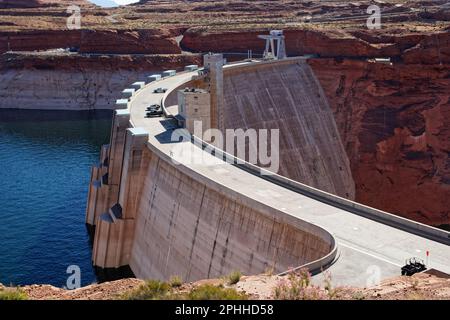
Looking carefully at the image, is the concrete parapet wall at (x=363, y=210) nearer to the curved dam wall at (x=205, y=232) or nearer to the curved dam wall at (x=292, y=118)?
the curved dam wall at (x=205, y=232)

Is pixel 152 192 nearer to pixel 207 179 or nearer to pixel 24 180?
pixel 207 179

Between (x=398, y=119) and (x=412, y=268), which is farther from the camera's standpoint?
(x=398, y=119)

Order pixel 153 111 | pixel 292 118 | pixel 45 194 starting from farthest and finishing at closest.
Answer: pixel 292 118
pixel 45 194
pixel 153 111

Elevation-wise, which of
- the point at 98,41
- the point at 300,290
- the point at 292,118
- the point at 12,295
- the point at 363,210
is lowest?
the point at 292,118

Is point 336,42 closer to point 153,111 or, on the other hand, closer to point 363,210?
point 153,111

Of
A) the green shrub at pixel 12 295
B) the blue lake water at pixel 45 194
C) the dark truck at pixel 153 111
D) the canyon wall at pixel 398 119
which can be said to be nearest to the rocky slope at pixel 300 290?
the green shrub at pixel 12 295

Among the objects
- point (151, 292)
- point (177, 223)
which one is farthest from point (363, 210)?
point (151, 292)
